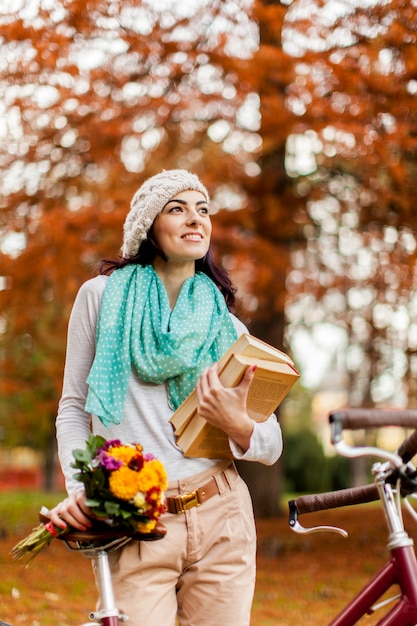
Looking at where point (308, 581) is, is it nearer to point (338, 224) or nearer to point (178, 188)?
point (338, 224)

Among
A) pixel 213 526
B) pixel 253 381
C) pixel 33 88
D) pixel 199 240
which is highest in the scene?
pixel 33 88

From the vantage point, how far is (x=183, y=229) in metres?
2.53

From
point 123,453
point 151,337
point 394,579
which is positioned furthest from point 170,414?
point 394,579

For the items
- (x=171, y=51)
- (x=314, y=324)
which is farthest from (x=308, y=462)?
(x=171, y=51)

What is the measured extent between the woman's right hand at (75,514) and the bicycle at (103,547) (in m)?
0.03

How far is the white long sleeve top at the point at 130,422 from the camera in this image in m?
2.31

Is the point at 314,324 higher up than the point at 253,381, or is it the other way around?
the point at 253,381

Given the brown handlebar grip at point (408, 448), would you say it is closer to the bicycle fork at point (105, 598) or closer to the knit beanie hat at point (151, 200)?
the bicycle fork at point (105, 598)

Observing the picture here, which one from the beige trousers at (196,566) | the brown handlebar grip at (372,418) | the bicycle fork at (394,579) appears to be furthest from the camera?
the beige trousers at (196,566)

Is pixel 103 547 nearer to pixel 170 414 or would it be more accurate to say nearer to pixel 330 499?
pixel 170 414

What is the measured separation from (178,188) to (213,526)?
106 centimetres

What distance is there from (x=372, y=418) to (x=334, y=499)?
1.27ft

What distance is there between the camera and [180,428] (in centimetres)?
225

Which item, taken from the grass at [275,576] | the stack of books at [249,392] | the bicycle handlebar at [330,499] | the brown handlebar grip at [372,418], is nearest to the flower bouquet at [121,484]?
the stack of books at [249,392]
